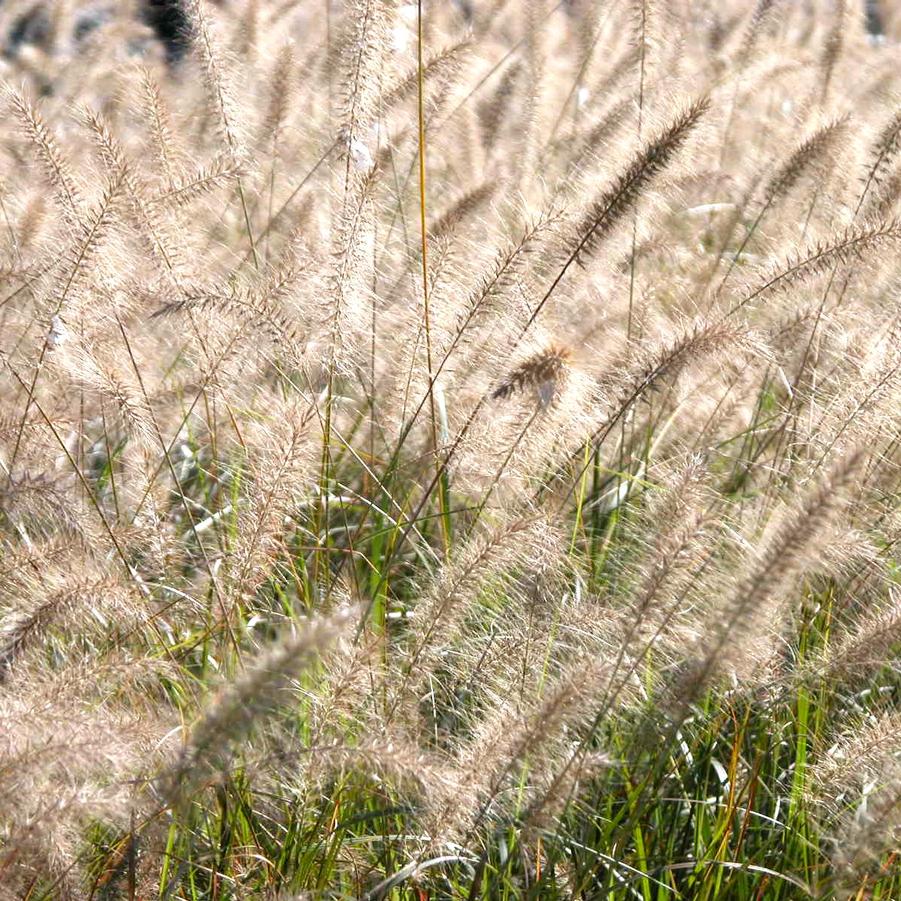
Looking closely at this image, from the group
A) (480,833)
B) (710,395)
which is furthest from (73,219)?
(710,395)

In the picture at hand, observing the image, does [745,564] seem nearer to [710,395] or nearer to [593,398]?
[593,398]

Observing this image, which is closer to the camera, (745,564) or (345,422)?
(745,564)

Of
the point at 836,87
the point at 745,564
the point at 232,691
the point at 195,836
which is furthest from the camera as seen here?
the point at 836,87

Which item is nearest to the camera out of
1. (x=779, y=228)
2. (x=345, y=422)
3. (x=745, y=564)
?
(x=745, y=564)

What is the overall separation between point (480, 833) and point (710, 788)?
686 millimetres

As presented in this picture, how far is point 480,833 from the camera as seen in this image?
5.88 feet

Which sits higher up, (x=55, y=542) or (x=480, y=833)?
(x=55, y=542)

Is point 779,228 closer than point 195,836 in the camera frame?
No

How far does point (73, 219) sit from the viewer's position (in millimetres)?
2092

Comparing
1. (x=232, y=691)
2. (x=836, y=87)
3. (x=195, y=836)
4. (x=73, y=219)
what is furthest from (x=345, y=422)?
(x=836, y=87)

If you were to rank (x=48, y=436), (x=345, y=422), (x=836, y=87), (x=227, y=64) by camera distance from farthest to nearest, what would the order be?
(x=836, y=87) < (x=345, y=422) < (x=227, y=64) < (x=48, y=436)

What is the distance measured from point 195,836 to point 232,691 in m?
0.70

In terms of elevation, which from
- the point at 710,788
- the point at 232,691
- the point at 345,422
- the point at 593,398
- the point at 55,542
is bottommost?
the point at 710,788

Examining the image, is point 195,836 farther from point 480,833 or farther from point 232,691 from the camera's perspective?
point 232,691
